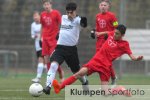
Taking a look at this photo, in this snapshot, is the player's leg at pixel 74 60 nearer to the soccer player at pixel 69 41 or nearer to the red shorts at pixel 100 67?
the soccer player at pixel 69 41

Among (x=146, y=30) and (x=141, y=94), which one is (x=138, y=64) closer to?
(x=146, y=30)

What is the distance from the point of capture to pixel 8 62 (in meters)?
26.2

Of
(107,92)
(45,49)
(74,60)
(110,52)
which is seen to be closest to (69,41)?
(74,60)

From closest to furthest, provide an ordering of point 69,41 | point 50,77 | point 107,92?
point 107,92, point 50,77, point 69,41

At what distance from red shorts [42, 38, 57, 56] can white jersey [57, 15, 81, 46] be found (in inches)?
150

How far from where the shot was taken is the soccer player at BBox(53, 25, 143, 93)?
12.8 meters

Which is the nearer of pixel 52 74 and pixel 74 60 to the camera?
pixel 52 74

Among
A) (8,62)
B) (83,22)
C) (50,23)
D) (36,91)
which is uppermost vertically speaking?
(83,22)

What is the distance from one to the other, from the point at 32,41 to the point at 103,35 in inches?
476

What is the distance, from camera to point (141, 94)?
538 inches

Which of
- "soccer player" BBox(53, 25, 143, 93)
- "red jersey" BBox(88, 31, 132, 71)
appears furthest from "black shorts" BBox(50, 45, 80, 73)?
Result: "red jersey" BBox(88, 31, 132, 71)

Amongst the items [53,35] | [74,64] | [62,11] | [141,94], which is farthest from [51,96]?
[62,11]

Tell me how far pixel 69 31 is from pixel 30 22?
12.9m

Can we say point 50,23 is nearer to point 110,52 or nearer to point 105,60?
point 110,52
